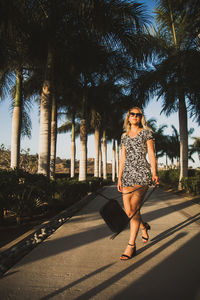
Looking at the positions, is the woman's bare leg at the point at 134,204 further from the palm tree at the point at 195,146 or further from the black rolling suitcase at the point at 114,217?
the palm tree at the point at 195,146

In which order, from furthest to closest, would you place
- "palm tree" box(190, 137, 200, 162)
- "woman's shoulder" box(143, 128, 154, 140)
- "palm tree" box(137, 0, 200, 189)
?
"palm tree" box(190, 137, 200, 162) < "palm tree" box(137, 0, 200, 189) < "woman's shoulder" box(143, 128, 154, 140)

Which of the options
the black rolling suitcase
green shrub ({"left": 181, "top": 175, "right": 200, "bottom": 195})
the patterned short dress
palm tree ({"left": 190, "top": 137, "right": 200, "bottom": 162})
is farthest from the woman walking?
palm tree ({"left": 190, "top": 137, "right": 200, "bottom": 162})

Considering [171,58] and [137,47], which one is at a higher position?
[171,58]

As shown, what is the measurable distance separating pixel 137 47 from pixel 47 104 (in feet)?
15.3

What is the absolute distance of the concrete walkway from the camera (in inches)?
91.5

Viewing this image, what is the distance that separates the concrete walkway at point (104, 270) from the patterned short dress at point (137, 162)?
1.04 metres

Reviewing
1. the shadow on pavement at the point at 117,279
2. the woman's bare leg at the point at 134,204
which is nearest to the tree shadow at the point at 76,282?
the shadow on pavement at the point at 117,279

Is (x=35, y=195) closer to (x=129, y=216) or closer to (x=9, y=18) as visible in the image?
(x=129, y=216)

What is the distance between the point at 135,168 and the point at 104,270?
1434 millimetres

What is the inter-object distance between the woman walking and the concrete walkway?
34 cm

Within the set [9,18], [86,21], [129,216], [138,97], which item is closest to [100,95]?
[138,97]

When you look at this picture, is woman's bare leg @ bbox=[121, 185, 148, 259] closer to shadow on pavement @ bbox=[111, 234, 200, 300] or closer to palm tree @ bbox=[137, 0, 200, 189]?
shadow on pavement @ bbox=[111, 234, 200, 300]

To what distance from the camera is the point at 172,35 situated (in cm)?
1584

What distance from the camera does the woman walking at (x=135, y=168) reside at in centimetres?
344
